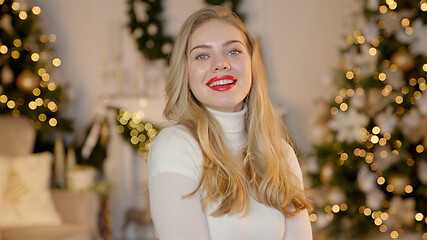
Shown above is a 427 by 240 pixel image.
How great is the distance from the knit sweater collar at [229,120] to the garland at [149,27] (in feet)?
10.0

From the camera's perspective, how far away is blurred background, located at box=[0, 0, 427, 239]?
336 centimetres

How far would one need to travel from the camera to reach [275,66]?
4711mm

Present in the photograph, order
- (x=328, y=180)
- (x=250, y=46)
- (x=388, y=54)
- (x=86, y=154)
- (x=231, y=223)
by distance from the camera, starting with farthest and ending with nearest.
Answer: (x=86, y=154) → (x=328, y=180) → (x=388, y=54) → (x=250, y=46) → (x=231, y=223)

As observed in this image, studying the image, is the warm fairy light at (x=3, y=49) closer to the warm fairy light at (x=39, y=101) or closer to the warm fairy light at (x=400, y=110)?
the warm fairy light at (x=39, y=101)

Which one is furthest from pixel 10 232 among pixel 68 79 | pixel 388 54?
pixel 388 54

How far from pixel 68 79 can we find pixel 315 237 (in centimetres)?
244

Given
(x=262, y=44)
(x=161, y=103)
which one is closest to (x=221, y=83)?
(x=161, y=103)

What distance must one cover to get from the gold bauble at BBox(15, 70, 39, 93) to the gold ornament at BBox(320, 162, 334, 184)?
2202 millimetres

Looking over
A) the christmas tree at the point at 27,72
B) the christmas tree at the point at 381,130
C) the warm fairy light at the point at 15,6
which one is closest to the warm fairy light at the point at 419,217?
the christmas tree at the point at 381,130

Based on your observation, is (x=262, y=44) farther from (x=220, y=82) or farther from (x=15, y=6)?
(x=220, y=82)

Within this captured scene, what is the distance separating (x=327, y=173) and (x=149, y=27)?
1957mm

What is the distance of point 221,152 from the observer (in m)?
1.35

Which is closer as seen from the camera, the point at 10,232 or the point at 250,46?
the point at 250,46

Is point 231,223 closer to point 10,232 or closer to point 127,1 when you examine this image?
point 10,232
